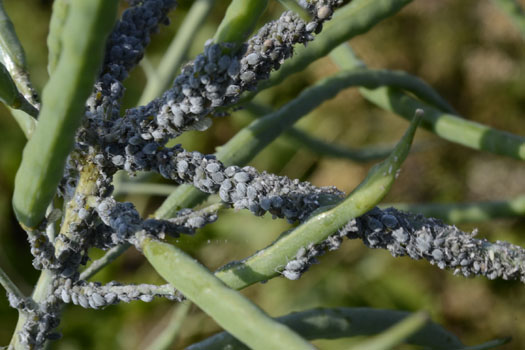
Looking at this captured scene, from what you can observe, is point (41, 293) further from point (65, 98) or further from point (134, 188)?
point (134, 188)

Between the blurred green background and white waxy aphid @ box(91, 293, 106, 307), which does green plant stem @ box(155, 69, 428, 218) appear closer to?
white waxy aphid @ box(91, 293, 106, 307)

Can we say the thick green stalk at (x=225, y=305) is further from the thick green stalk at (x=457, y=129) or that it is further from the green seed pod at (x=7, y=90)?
the thick green stalk at (x=457, y=129)

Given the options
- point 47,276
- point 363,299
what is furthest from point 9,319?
point 47,276

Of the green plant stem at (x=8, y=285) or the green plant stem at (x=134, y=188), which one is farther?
the green plant stem at (x=134, y=188)

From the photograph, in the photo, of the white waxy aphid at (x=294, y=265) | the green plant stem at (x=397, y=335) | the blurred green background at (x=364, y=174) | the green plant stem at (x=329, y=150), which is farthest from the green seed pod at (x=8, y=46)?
the blurred green background at (x=364, y=174)

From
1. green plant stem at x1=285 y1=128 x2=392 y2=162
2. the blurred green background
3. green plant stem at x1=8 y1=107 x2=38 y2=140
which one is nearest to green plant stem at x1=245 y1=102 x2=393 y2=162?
green plant stem at x1=285 y1=128 x2=392 y2=162

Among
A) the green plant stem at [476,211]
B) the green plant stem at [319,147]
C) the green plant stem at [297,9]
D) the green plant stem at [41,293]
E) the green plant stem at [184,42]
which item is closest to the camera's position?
the green plant stem at [297,9]

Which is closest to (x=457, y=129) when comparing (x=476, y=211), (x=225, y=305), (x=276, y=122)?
(x=476, y=211)
